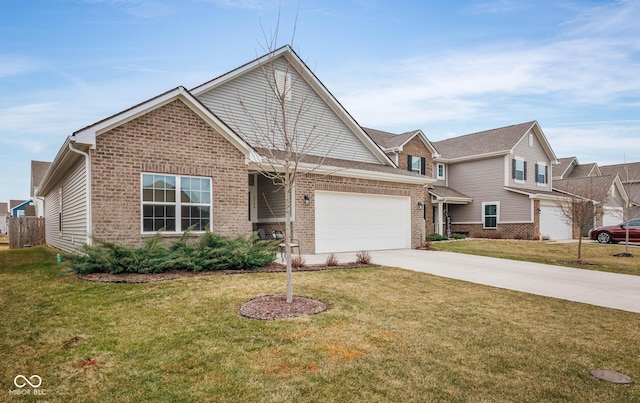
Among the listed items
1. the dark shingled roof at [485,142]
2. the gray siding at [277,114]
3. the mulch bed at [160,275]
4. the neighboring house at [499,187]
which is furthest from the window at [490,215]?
the mulch bed at [160,275]

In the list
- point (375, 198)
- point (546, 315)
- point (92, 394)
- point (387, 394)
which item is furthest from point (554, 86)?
point (92, 394)

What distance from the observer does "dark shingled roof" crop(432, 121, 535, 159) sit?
2730 cm

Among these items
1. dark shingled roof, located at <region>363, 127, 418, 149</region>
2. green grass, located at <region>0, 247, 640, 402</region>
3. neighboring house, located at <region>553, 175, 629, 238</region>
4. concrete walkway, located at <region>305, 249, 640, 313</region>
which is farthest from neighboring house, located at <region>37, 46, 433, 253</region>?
neighboring house, located at <region>553, 175, 629, 238</region>

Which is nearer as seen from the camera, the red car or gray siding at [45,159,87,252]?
gray siding at [45,159,87,252]

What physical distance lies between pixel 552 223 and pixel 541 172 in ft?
15.7

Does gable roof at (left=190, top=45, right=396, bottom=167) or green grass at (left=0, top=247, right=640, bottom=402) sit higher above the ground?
gable roof at (left=190, top=45, right=396, bottom=167)

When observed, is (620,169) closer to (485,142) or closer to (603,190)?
(603,190)

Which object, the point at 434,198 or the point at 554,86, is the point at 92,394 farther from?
the point at 434,198

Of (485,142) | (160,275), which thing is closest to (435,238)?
(485,142)

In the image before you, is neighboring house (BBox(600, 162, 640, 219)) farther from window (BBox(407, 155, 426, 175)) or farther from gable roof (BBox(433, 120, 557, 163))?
window (BBox(407, 155, 426, 175))

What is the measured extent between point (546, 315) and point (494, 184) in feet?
73.4

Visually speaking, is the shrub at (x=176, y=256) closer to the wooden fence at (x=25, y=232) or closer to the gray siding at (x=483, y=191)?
the wooden fence at (x=25, y=232)

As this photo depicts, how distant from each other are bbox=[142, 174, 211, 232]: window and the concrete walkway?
3711mm

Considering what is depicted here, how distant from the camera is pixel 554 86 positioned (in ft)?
60.8
